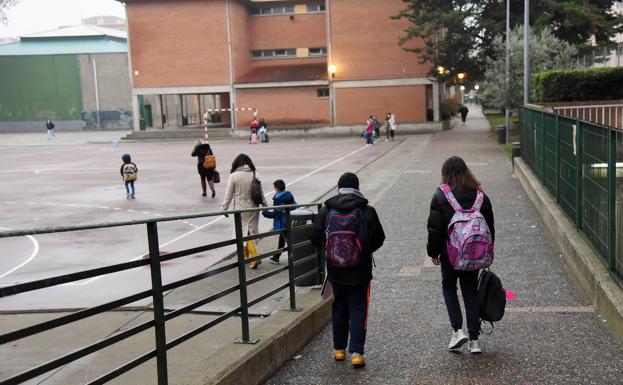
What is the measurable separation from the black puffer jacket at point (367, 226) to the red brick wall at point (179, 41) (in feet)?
162

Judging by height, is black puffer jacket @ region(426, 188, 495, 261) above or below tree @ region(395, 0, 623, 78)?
below

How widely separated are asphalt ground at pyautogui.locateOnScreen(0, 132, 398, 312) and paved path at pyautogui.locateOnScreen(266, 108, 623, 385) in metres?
2.06

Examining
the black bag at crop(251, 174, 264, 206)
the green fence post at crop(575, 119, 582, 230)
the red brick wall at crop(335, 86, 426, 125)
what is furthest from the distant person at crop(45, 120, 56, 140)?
the green fence post at crop(575, 119, 582, 230)

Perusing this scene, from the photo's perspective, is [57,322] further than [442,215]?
No

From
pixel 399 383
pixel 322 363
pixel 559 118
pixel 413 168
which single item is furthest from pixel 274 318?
pixel 413 168

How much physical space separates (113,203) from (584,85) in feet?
56.1

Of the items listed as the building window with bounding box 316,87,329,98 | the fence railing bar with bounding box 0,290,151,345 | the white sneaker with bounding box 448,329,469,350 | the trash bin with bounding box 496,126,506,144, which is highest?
the building window with bounding box 316,87,329,98

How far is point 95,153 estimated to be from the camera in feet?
138

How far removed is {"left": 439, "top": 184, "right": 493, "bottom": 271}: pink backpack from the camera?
567cm

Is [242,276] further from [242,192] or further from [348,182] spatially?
[242,192]

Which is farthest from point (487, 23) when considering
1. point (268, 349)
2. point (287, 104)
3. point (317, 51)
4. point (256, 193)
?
point (268, 349)

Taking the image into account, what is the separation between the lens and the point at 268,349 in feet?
18.6

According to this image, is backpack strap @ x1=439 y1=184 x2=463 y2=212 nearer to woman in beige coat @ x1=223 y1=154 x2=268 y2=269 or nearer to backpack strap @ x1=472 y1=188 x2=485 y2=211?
backpack strap @ x1=472 y1=188 x2=485 y2=211

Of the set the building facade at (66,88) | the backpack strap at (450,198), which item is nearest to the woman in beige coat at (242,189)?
the backpack strap at (450,198)
